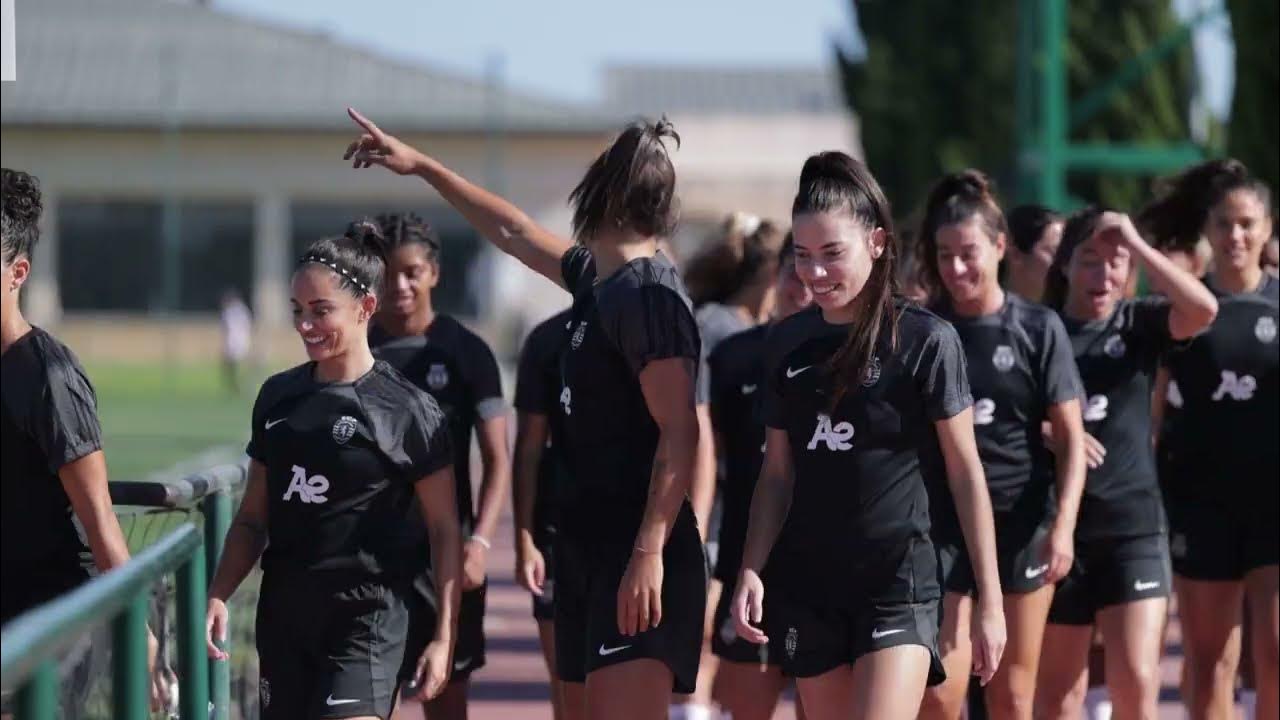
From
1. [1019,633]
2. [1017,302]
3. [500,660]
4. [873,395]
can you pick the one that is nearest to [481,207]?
[873,395]

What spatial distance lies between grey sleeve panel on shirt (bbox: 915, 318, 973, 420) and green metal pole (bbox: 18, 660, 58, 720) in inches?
102

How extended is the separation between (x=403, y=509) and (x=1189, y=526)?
3.37m

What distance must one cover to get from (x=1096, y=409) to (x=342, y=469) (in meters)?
2.97

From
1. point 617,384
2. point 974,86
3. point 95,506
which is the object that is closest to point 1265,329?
point 617,384

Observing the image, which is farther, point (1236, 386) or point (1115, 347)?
point (1236, 386)

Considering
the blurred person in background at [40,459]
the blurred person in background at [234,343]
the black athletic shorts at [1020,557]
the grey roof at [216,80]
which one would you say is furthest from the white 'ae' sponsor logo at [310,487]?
the grey roof at [216,80]

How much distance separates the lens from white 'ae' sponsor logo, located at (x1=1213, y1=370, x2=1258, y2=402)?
25.9 feet

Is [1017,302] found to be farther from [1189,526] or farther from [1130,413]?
[1189,526]

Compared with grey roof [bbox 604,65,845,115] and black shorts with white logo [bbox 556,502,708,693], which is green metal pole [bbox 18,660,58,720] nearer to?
black shorts with white logo [bbox 556,502,708,693]

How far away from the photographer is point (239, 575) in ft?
19.6

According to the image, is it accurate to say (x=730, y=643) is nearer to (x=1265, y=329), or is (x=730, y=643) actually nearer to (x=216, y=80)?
(x=1265, y=329)

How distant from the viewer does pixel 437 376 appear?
24.8ft

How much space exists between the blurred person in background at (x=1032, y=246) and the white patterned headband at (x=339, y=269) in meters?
3.09

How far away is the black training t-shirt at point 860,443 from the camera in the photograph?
5586mm
